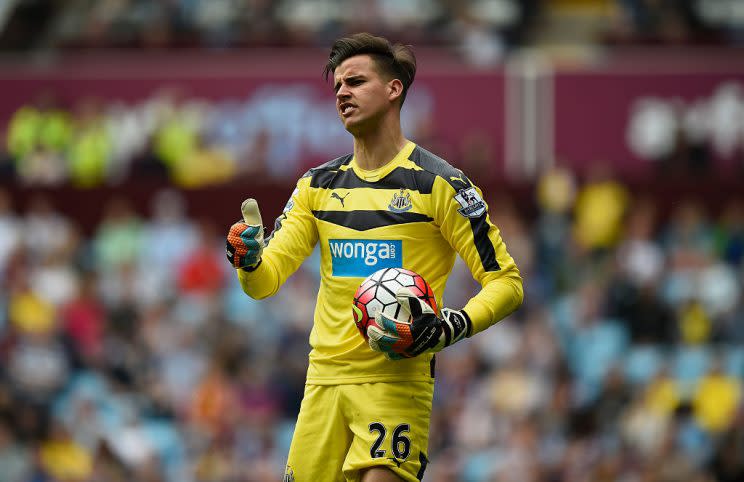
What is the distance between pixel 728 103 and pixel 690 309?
13.8ft

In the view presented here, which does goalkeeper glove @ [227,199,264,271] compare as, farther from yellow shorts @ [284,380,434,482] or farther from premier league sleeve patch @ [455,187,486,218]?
premier league sleeve patch @ [455,187,486,218]

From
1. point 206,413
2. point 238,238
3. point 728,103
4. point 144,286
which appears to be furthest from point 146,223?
point 238,238

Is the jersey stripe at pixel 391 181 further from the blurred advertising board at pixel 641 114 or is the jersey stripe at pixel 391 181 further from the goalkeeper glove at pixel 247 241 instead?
the blurred advertising board at pixel 641 114

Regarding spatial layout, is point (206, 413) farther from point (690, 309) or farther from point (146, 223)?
point (690, 309)

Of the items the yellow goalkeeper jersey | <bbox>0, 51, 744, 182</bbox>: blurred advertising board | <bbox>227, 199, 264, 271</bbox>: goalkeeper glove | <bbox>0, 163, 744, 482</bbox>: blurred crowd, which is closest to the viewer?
<bbox>227, 199, 264, 271</bbox>: goalkeeper glove

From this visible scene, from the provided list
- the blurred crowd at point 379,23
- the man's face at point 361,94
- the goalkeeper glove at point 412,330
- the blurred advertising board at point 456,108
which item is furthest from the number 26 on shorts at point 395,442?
the blurred crowd at point 379,23

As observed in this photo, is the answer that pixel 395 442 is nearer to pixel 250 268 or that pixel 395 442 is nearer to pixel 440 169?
pixel 250 268

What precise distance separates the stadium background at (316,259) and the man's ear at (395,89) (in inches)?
247

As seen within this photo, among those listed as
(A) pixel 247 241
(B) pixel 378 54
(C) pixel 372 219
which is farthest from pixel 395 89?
(A) pixel 247 241

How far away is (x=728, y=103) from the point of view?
1766cm

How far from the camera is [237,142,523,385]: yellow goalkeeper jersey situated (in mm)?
6410

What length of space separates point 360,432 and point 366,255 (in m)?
0.84

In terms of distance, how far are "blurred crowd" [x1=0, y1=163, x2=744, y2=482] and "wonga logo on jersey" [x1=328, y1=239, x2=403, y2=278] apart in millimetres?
5366

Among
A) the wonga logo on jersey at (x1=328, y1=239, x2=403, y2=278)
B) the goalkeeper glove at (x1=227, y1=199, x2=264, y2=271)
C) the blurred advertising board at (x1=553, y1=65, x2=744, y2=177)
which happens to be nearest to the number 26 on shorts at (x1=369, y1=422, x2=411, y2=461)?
the wonga logo on jersey at (x1=328, y1=239, x2=403, y2=278)
